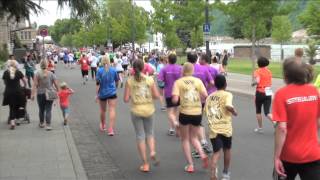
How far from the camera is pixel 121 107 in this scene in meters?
18.3

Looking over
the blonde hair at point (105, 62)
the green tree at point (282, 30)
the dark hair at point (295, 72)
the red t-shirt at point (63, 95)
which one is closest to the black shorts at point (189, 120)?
the dark hair at point (295, 72)

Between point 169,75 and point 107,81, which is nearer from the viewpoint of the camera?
point 169,75

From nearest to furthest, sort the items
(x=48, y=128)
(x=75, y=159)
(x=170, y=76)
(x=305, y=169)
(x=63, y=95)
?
(x=305, y=169), (x=75, y=159), (x=170, y=76), (x=48, y=128), (x=63, y=95)

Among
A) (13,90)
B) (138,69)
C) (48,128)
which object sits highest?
(138,69)

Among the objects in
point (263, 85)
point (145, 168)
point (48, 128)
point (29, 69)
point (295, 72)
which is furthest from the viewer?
point (29, 69)

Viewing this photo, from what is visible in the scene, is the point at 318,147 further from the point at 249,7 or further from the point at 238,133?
the point at 249,7

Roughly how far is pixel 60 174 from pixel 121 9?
Answer: 3512 inches


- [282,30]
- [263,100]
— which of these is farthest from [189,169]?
[282,30]

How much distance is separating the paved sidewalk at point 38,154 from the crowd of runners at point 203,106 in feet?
2.35

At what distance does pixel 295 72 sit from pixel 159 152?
565 cm

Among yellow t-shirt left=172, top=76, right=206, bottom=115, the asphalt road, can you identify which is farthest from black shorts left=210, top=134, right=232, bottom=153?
yellow t-shirt left=172, top=76, right=206, bottom=115

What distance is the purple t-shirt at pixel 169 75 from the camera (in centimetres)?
1156

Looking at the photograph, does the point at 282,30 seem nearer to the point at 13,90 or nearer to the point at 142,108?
the point at 13,90

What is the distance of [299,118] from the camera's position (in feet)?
15.6
